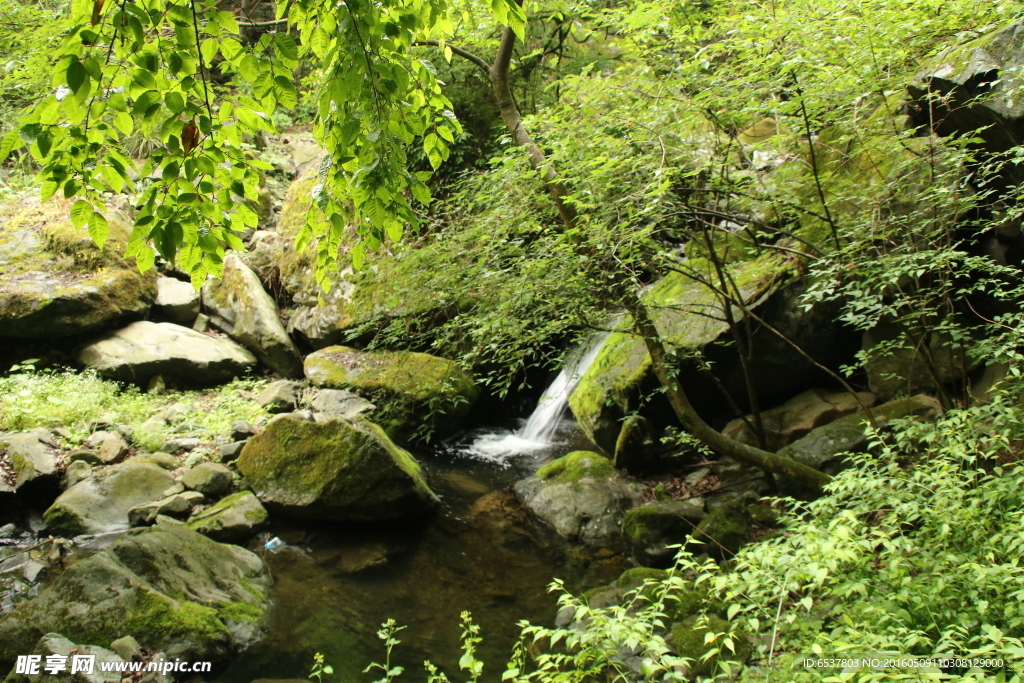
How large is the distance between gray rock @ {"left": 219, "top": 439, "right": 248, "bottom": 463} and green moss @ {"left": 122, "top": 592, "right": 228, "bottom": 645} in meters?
2.74

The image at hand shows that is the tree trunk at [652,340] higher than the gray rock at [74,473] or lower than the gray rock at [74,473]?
higher

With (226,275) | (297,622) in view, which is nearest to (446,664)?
(297,622)

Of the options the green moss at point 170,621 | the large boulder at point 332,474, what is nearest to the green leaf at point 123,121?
the green moss at point 170,621

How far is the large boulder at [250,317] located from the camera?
987 centimetres

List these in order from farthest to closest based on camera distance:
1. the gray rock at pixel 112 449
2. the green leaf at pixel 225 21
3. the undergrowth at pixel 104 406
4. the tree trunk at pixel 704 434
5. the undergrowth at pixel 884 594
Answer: the undergrowth at pixel 104 406
the gray rock at pixel 112 449
the tree trunk at pixel 704 434
the undergrowth at pixel 884 594
the green leaf at pixel 225 21

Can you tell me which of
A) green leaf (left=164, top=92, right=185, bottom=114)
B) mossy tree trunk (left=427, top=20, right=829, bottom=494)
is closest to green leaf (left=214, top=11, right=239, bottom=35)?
green leaf (left=164, top=92, right=185, bottom=114)

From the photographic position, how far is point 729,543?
4992 millimetres

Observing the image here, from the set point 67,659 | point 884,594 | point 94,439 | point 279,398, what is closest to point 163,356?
point 279,398

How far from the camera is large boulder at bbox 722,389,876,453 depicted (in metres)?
6.21

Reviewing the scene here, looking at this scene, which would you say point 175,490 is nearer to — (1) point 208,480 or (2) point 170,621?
(1) point 208,480

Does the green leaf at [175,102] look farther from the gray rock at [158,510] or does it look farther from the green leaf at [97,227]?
the gray rock at [158,510]

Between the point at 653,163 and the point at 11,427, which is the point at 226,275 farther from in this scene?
the point at 653,163

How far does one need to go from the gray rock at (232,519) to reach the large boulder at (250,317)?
434 cm

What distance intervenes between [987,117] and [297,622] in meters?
6.56
